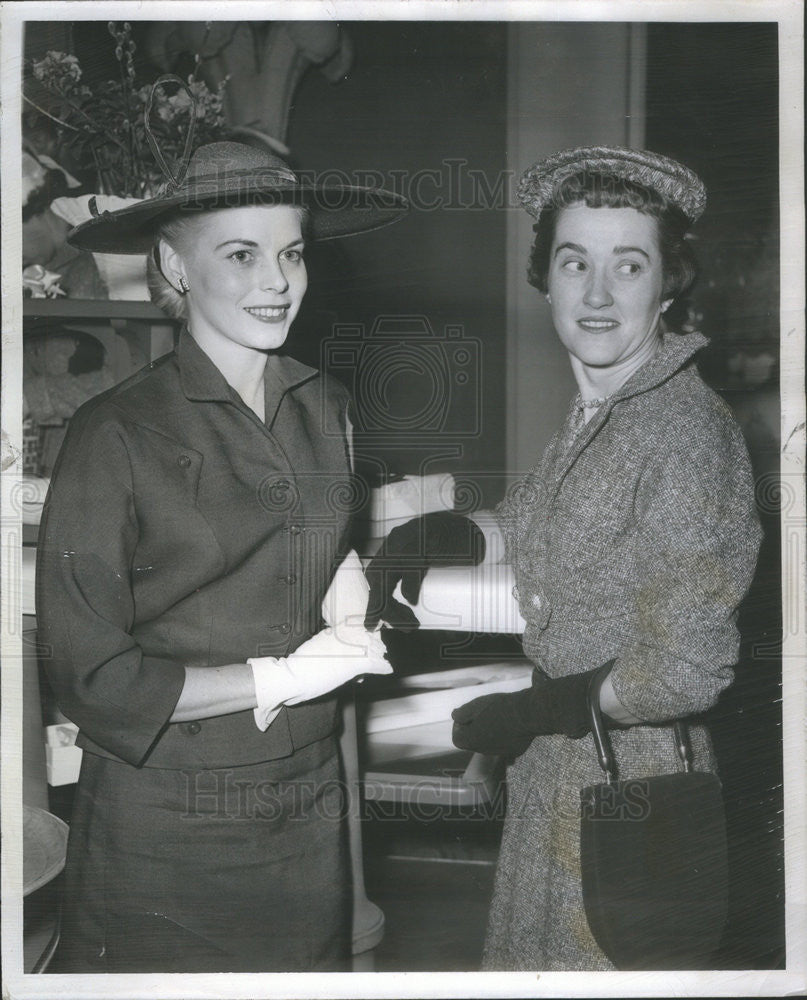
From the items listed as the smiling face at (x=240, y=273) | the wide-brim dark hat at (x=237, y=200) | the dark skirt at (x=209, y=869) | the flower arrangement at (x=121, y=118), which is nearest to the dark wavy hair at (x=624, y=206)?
the wide-brim dark hat at (x=237, y=200)

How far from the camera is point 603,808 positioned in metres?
1.24

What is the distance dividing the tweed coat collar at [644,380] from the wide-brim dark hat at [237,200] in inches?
15.4

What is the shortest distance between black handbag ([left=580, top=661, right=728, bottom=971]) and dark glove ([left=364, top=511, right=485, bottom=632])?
25 centimetres

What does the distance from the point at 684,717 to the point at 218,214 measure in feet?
3.00

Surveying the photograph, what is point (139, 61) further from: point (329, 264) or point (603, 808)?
point (603, 808)

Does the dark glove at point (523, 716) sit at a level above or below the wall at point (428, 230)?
below

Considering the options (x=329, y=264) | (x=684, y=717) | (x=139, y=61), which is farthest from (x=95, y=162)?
(x=684, y=717)

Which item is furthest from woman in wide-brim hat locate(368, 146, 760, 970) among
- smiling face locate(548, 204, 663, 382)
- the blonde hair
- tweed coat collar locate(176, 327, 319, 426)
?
the blonde hair

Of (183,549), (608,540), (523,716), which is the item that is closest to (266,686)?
(183,549)

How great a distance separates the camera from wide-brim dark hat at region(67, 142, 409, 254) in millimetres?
1237

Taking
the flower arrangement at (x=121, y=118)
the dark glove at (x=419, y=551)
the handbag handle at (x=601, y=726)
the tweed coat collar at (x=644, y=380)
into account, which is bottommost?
the handbag handle at (x=601, y=726)

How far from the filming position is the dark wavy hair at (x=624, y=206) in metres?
1.24

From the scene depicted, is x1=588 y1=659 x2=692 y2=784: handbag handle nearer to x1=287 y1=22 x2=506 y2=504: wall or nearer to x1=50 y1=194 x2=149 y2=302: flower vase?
x1=287 y1=22 x2=506 y2=504: wall

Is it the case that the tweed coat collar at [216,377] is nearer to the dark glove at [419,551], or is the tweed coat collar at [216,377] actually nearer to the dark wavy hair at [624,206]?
the dark glove at [419,551]
